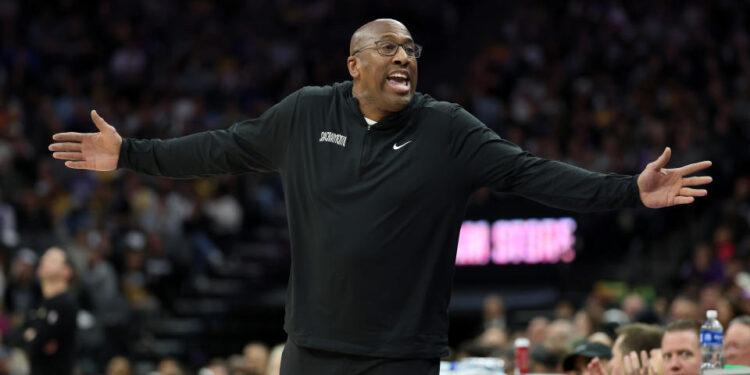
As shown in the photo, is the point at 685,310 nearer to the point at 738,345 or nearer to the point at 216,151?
the point at 738,345

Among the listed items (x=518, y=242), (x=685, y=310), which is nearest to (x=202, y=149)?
(x=685, y=310)

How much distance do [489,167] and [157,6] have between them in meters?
16.5

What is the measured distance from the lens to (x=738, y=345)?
607cm

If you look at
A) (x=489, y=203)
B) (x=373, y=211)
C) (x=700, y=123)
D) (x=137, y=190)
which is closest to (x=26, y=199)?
(x=137, y=190)

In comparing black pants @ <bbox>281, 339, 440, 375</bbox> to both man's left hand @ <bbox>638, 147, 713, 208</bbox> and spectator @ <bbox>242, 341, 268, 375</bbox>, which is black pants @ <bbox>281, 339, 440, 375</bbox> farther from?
spectator @ <bbox>242, 341, 268, 375</bbox>

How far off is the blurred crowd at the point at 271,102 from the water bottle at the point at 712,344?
3.88 m

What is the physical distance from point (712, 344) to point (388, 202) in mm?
2096

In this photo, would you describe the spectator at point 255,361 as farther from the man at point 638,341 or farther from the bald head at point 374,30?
the bald head at point 374,30

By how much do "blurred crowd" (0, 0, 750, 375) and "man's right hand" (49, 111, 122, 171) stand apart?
18.4 ft

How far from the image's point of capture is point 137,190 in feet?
50.2

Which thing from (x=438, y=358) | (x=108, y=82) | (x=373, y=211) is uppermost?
(x=108, y=82)

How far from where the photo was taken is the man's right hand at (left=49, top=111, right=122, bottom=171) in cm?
423

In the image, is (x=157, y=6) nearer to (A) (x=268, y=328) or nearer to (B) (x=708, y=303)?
(A) (x=268, y=328)

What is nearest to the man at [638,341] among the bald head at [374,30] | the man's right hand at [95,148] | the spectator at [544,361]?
the spectator at [544,361]
